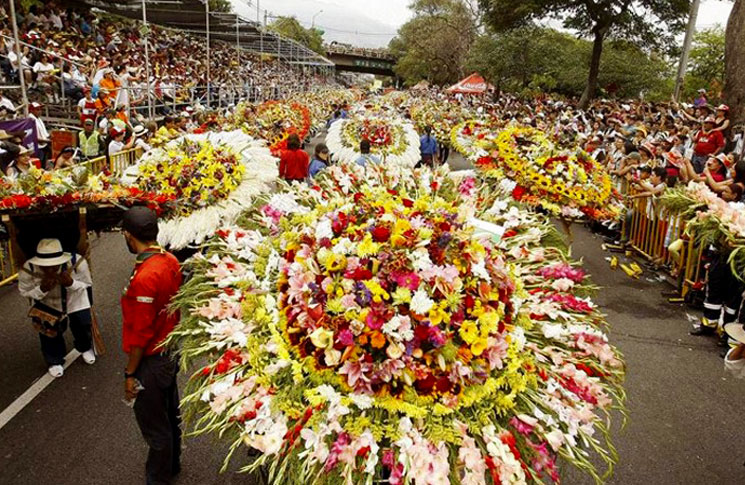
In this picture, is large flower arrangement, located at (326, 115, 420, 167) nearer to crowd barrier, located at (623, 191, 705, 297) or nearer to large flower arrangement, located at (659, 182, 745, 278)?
crowd barrier, located at (623, 191, 705, 297)

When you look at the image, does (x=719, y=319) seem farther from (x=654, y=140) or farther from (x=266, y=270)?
(x=654, y=140)

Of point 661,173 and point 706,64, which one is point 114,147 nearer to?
point 661,173

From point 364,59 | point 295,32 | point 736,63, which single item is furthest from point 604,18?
point 364,59

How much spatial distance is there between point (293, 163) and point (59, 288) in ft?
15.8

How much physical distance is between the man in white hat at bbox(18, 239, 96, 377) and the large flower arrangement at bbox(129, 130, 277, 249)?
83 cm

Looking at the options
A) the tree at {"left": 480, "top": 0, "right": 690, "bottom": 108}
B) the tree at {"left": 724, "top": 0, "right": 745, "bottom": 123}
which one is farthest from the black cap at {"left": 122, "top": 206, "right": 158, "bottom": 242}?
the tree at {"left": 480, "top": 0, "right": 690, "bottom": 108}

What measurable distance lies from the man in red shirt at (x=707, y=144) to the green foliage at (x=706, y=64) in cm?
2853

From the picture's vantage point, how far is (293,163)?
927 centimetres

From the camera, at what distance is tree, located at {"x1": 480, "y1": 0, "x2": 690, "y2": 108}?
27.6 metres

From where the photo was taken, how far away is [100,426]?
454cm

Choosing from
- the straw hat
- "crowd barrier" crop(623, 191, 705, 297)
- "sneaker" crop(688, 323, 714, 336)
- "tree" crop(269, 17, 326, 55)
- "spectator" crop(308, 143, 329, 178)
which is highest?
"tree" crop(269, 17, 326, 55)

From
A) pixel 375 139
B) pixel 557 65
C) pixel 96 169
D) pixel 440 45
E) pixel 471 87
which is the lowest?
pixel 96 169

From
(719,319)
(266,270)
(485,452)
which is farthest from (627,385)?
(266,270)

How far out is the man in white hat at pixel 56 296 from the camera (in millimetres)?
4832
